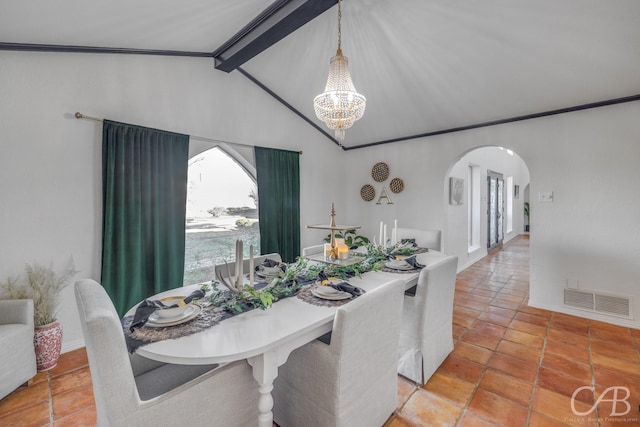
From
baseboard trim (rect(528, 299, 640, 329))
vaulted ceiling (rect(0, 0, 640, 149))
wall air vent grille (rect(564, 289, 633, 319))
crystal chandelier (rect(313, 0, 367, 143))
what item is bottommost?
baseboard trim (rect(528, 299, 640, 329))

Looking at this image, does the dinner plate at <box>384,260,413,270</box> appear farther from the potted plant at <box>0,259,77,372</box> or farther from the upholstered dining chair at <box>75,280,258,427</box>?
the potted plant at <box>0,259,77,372</box>

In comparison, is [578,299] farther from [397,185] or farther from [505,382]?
[397,185]

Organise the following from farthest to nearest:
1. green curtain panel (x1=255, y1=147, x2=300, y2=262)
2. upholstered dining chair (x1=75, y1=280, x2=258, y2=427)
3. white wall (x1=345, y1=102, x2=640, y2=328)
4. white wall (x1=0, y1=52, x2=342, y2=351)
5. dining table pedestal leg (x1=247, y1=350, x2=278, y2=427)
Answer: green curtain panel (x1=255, y1=147, x2=300, y2=262), white wall (x1=345, y1=102, x2=640, y2=328), white wall (x1=0, y1=52, x2=342, y2=351), dining table pedestal leg (x1=247, y1=350, x2=278, y2=427), upholstered dining chair (x1=75, y1=280, x2=258, y2=427)

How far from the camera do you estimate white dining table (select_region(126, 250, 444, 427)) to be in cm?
108

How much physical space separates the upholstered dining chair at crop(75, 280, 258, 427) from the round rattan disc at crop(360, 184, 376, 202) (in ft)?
12.9

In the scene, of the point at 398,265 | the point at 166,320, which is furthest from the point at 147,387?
the point at 398,265

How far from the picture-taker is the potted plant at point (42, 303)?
2.10 metres

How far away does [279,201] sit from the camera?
3908mm

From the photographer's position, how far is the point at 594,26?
2.19 metres

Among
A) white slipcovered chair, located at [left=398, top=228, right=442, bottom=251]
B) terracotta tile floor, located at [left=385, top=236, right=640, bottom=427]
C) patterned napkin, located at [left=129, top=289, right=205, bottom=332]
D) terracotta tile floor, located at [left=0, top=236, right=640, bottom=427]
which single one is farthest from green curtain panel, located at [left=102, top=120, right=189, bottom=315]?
white slipcovered chair, located at [left=398, top=228, right=442, bottom=251]

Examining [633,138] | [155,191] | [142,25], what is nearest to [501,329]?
[633,138]

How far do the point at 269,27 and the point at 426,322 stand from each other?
104 inches

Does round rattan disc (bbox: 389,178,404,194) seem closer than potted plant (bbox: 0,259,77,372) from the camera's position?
No

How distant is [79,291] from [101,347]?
356 millimetres
